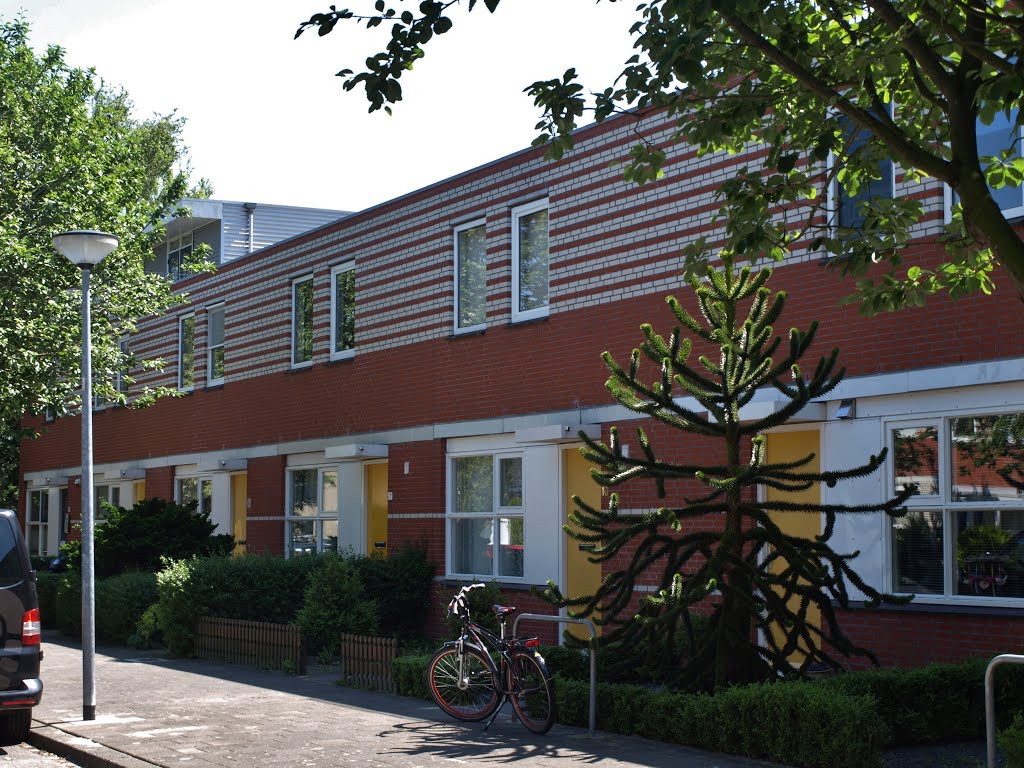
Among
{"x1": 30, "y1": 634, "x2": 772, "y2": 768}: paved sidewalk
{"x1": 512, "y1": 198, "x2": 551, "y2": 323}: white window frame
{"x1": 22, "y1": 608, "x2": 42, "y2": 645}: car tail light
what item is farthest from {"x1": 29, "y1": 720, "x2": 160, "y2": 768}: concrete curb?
{"x1": 512, "y1": 198, "x2": 551, "y2": 323}: white window frame

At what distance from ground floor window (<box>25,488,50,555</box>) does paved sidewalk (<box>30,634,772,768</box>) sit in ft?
68.3

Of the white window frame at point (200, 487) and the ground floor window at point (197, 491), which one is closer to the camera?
the white window frame at point (200, 487)

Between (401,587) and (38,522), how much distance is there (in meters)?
20.0

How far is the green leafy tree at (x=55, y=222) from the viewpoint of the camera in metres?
20.4

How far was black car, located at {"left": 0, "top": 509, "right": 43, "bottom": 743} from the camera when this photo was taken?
33.5 feet

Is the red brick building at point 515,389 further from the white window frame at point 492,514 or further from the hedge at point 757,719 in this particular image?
the hedge at point 757,719

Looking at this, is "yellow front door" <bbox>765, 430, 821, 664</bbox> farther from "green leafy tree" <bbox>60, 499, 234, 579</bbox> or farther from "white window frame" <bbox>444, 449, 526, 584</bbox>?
"green leafy tree" <bbox>60, 499, 234, 579</bbox>

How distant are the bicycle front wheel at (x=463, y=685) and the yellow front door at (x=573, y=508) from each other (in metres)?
4.46

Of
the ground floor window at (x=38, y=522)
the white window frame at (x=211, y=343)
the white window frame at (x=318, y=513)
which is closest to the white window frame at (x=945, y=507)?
the white window frame at (x=318, y=513)

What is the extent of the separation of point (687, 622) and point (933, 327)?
3.71 meters

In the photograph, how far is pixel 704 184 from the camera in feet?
46.7

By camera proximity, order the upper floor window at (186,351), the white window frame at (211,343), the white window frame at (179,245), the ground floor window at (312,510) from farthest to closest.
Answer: the white window frame at (179,245), the upper floor window at (186,351), the white window frame at (211,343), the ground floor window at (312,510)

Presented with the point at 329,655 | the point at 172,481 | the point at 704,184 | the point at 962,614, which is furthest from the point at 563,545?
the point at 172,481

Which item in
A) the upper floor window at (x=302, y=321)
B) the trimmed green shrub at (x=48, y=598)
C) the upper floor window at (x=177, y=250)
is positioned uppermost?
the upper floor window at (x=177, y=250)
